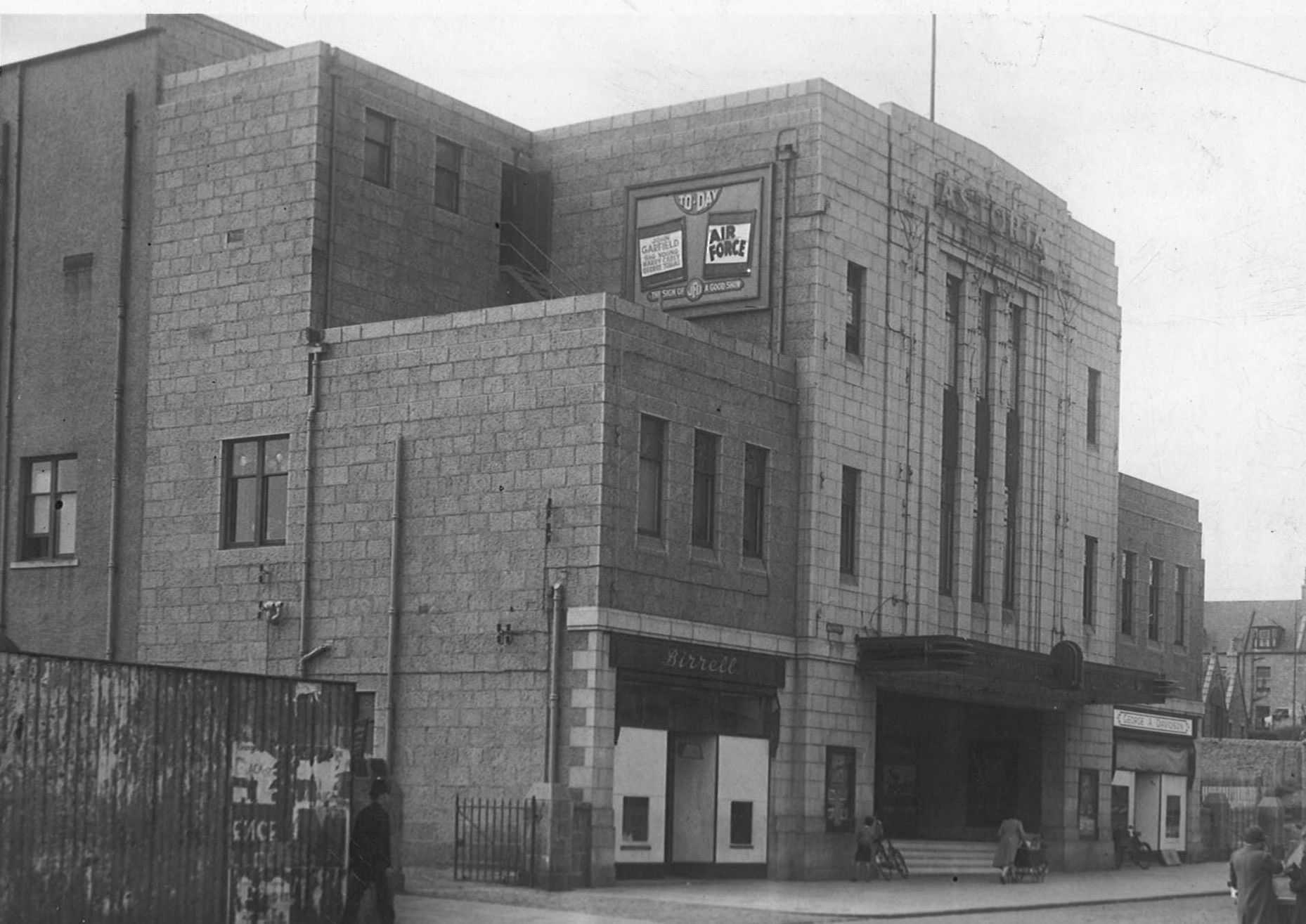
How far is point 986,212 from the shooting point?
41.1 metres

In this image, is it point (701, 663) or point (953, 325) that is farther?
point (953, 325)

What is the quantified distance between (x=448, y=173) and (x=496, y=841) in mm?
13830

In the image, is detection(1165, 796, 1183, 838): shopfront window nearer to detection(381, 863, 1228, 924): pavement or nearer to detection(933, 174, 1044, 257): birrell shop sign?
detection(381, 863, 1228, 924): pavement

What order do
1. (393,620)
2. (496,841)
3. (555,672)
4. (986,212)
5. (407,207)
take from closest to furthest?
(496,841), (555,672), (393,620), (407,207), (986,212)

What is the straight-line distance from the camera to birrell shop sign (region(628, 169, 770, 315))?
36.1 meters

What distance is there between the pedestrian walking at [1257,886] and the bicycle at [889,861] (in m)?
16.3

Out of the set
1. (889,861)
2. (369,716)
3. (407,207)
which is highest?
(407,207)

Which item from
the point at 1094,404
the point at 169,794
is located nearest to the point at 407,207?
the point at 169,794

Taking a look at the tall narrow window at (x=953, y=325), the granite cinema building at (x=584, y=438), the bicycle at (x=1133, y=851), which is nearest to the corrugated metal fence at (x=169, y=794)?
the granite cinema building at (x=584, y=438)

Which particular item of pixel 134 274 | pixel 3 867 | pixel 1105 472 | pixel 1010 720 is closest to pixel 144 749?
pixel 3 867

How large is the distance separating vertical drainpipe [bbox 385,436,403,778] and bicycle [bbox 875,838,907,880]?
10065 mm

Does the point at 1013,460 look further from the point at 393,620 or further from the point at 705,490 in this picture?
the point at 393,620

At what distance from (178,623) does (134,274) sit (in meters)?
6.80

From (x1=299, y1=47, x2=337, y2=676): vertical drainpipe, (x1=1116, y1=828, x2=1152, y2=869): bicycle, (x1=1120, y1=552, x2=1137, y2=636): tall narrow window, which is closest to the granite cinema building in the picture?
(x1=299, y1=47, x2=337, y2=676): vertical drainpipe
